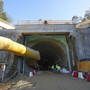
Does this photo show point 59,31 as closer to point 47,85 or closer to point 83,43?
point 83,43

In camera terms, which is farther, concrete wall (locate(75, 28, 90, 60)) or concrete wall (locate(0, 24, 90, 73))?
concrete wall (locate(0, 24, 90, 73))

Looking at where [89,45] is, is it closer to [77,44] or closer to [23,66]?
[77,44]

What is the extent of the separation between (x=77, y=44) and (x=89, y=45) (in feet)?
5.61

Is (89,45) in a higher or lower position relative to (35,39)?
lower

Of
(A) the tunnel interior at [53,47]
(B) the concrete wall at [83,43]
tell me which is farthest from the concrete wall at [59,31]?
(A) the tunnel interior at [53,47]

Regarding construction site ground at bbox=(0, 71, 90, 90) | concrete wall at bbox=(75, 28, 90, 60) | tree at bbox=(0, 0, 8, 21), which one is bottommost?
construction site ground at bbox=(0, 71, 90, 90)

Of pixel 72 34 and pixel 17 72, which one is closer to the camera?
pixel 17 72

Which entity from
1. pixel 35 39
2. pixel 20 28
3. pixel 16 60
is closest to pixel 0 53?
pixel 16 60

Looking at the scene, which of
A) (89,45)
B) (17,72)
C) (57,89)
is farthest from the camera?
(89,45)

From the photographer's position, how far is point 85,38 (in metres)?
12.8

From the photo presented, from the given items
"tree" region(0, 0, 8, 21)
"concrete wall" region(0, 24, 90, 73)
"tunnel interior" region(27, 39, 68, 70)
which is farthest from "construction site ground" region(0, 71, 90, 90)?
"tree" region(0, 0, 8, 21)

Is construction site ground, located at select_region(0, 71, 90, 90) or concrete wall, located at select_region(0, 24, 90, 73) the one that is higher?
concrete wall, located at select_region(0, 24, 90, 73)

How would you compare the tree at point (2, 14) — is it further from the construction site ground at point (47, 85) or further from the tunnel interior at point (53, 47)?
the construction site ground at point (47, 85)

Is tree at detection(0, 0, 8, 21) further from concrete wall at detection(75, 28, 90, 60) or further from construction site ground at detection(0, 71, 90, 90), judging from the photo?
construction site ground at detection(0, 71, 90, 90)
